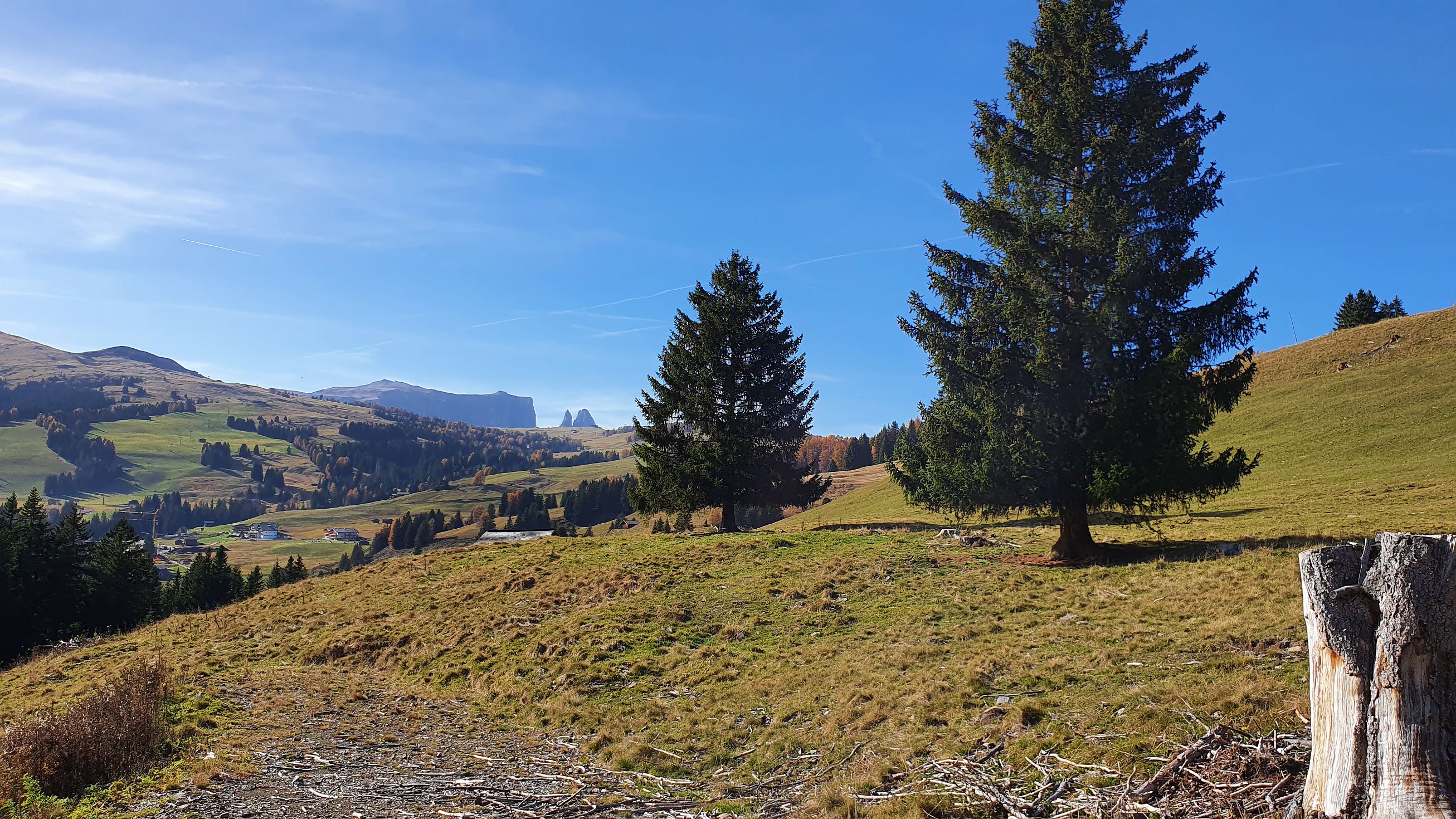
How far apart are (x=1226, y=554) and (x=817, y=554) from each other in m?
12.3

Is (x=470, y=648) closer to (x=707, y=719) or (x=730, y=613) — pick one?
(x=730, y=613)

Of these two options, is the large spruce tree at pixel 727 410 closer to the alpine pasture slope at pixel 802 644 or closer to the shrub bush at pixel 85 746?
the alpine pasture slope at pixel 802 644

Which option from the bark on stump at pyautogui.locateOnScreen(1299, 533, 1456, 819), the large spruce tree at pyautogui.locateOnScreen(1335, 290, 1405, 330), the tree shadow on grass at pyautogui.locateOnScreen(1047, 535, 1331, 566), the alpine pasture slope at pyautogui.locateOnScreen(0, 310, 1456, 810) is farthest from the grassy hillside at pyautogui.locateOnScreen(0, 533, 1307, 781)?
the large spruce tree at pyautogui.locateOnScreen(1335, 290, 1405, 330)

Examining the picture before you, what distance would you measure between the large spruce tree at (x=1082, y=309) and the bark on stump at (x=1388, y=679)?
15.1m

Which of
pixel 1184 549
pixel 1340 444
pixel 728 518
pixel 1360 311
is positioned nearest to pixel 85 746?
pixel 1184 549

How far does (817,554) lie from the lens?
27.3 metres

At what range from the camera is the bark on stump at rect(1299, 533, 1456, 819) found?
5324 millimetres

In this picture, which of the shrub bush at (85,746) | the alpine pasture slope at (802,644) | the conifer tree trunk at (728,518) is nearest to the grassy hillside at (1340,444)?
the alpine pasture slope at (802,644)

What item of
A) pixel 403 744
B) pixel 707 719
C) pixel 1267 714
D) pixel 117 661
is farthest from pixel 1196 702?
pixel 117 661

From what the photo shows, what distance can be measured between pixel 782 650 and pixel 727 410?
23.2 meters

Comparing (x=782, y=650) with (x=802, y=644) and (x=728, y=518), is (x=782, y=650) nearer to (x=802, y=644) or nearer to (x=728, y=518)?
(x=802, y=644)

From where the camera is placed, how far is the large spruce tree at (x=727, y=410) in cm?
3900

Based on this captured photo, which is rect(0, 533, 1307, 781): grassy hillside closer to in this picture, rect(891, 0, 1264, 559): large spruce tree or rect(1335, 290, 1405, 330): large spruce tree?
rect(891, 0, 1264, 559): large spruce tree

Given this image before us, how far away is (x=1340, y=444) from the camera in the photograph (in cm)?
4284
